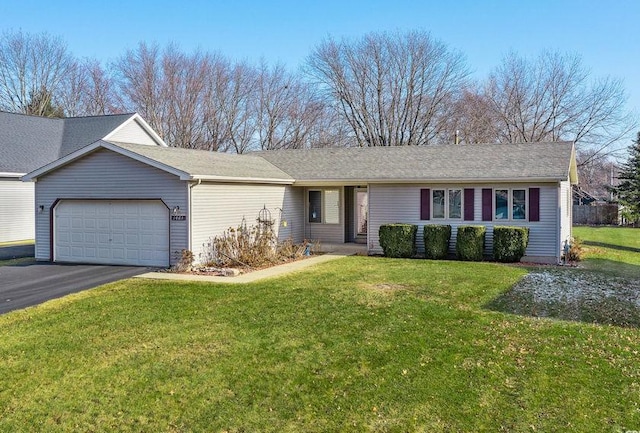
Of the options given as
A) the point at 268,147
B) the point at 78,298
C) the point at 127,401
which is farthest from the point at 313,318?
the point at 268,147

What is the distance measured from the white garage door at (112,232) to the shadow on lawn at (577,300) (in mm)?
8506

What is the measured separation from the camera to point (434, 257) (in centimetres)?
1534

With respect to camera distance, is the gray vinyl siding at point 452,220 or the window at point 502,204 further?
the window at point 502,204

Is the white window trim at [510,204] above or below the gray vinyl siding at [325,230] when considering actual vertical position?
above

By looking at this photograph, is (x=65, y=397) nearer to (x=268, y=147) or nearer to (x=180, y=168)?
(x=180, y=168)

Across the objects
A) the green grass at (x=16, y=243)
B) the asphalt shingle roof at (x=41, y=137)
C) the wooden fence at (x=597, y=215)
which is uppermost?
the asphalt shingle roof at (x=41, y=137)

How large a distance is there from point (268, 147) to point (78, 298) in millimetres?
29110

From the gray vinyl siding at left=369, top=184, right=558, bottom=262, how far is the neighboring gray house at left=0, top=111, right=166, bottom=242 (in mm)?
13994

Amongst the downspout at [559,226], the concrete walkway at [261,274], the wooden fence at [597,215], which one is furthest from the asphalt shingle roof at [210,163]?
the wooden fence at [597,215]

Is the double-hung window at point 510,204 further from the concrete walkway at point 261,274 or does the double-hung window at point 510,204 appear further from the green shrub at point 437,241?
the concrete walkway at point 261,274

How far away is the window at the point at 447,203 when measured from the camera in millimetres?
15797

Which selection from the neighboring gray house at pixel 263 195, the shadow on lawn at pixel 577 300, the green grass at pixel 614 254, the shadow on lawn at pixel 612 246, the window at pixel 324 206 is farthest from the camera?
the shadow on lawn at pixel 612 246

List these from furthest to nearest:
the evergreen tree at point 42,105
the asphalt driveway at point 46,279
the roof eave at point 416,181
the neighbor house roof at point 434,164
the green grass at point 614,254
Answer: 1. the evergreen tree at point 42,105
2. the neighbor house roof at point 434,164
3. the roof eave at point 416,181
4. the green grass at point 614,254
5. the asphalt driveway at point 46,279

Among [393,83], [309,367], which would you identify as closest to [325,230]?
[309,367]
